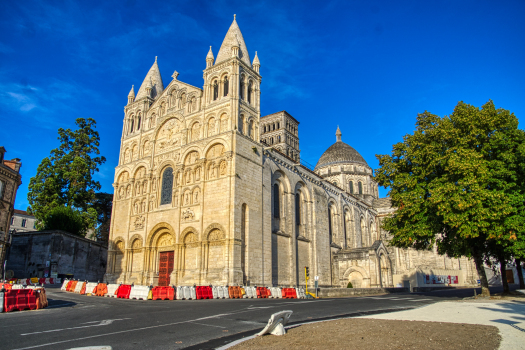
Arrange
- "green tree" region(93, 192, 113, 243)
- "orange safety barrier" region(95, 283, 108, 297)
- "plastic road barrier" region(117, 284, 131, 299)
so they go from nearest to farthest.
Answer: "plastic road barrier" region(117, 284, 131, 299) < "orange safety barrier" region(95, 283, 108, 297) < "green tree" region(93, 192, 113, 243)

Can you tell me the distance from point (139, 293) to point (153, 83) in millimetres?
25283

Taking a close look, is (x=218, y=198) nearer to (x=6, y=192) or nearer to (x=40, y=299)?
(x=40, y=299)

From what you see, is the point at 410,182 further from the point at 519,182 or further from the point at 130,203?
the point at 130,203

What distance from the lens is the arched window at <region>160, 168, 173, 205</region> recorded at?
3216cm

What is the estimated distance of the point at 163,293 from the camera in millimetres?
20688

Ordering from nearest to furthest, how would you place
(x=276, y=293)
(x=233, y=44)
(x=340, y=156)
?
(x=276, y=293) < (x=233, y=44) < (x=340, y=156)

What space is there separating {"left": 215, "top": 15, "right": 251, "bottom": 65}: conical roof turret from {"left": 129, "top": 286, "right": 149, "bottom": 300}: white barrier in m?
20.5

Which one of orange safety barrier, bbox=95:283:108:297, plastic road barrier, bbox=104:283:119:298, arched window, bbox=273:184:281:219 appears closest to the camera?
plastic road barrier, bbox=104:283:119:298

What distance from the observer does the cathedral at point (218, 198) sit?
27969mm

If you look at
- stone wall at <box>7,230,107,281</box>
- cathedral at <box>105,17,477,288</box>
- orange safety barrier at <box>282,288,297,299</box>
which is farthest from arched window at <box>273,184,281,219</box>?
stone wall at <box>7,230,107,281</box>

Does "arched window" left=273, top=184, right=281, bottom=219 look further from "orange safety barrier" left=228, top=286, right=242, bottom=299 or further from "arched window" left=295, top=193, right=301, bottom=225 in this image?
"orange safety barrier" left=228, top=286, right=242, bottom=299

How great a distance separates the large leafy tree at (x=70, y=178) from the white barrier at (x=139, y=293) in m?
19.6

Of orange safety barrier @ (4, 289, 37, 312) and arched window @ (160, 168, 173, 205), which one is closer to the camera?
orange safety barrier @ (4, 289, 37, 312)

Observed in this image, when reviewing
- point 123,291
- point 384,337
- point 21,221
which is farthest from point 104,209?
point 384,337
